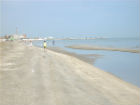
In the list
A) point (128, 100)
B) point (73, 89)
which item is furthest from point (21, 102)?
point (128, 100)

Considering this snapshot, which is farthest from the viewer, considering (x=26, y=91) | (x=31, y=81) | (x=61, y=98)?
(x=31, y=81)

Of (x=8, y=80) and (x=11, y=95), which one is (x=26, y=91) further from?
(x=8, y=80)

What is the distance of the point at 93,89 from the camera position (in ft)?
22.7

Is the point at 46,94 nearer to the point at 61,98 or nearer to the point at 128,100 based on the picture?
the point at 61,98

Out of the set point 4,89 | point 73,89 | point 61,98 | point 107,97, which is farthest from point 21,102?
point 107,97

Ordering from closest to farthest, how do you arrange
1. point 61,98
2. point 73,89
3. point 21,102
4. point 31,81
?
point 21,102, point 61,98, point 73,89, point 31,81

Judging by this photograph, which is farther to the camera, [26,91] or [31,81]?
[31,81]

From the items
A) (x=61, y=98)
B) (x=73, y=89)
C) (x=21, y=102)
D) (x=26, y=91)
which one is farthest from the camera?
(x=73, y=89)

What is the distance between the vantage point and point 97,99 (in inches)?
225

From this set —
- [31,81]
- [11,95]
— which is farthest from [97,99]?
[31,81]

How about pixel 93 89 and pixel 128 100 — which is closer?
pixel 128 100

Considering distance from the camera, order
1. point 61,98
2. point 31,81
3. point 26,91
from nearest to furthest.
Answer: point 61,98
point 26,91
point 31,81

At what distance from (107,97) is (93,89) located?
101 centimetres

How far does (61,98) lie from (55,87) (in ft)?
4.16
